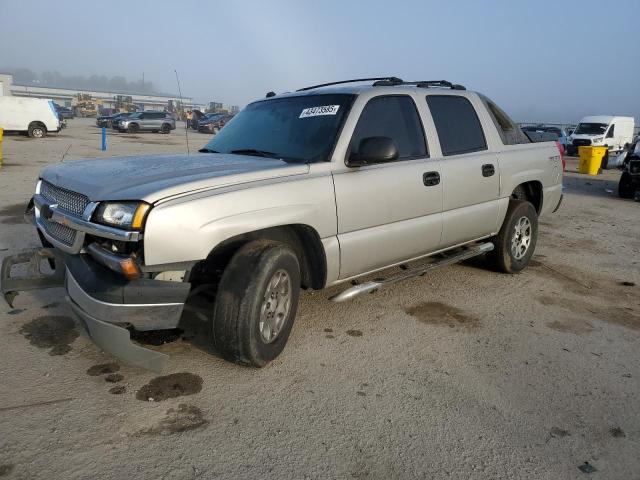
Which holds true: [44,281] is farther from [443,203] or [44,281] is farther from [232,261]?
[443,203]

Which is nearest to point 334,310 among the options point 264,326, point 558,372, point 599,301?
point 264,326

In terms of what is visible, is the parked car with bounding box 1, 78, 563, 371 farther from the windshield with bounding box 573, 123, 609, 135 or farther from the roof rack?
the windshield with bounding box 573, 123, 609, 135

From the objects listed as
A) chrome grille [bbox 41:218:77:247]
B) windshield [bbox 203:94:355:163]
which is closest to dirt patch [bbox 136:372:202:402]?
chrome grille [bbox 41:218:77:247]

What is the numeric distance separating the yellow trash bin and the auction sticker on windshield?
1575cm

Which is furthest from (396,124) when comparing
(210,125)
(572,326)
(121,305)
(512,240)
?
(210,125)

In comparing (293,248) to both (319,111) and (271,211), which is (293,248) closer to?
(271,211)

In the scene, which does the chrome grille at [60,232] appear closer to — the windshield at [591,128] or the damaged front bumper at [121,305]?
the damaged front bumper at [121,305]

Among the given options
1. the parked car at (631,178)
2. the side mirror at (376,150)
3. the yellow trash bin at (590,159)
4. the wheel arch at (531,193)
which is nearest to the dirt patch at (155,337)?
the side mirror at (376,150)

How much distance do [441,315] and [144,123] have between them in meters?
34.0

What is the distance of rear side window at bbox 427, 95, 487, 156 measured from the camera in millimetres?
4285

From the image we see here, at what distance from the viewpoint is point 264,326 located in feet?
10.3

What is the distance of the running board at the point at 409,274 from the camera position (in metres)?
3.49

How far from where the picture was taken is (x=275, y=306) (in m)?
3.21

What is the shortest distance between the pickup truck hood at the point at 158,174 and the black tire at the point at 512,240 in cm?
270
